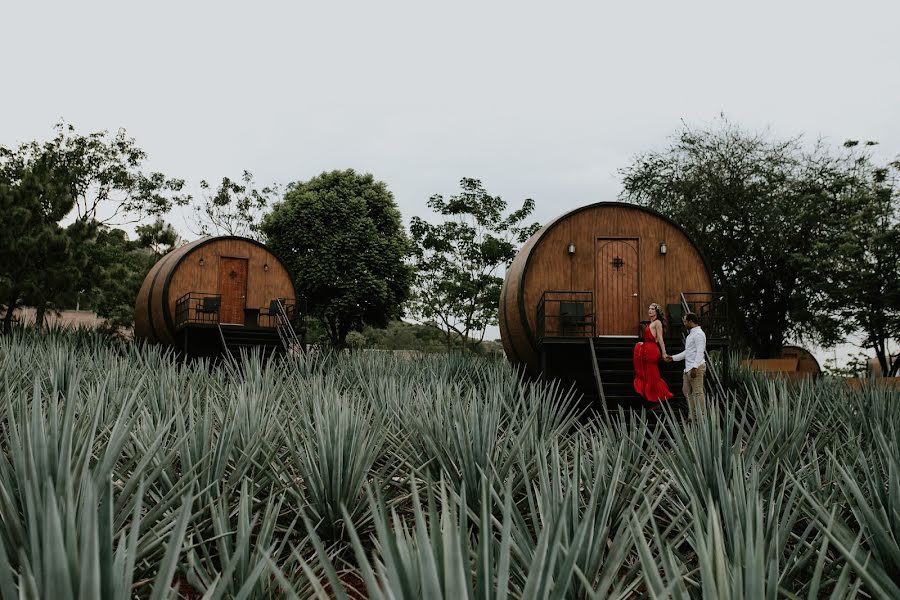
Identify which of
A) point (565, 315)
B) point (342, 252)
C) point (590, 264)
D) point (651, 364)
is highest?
point (342, 252)

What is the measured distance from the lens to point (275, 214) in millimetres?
29047

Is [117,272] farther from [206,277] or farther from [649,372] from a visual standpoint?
[649,372]

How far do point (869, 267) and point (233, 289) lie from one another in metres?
18.4

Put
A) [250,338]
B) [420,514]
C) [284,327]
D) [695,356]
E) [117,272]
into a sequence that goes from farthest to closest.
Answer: [117,272]
[284,327]
[250,338]
[695,356]
[420,514]

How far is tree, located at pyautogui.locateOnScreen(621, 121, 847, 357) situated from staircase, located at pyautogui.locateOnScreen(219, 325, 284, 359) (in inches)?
568

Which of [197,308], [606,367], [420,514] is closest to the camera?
[420,514]

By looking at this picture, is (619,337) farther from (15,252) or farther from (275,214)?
(275,214)

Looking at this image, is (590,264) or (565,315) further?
(590,264)

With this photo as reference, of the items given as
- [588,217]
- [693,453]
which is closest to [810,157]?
[588,217]

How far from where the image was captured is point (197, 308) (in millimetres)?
15969

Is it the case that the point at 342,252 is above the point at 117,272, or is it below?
above

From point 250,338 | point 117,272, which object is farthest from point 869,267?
point 117,272

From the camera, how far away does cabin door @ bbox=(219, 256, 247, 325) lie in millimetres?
17109

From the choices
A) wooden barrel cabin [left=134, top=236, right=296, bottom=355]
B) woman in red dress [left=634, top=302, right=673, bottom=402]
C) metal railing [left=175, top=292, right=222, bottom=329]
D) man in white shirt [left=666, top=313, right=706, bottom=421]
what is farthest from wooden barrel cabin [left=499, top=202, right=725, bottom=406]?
metal railing [left=175, top=292, right=222, bottom=329]
